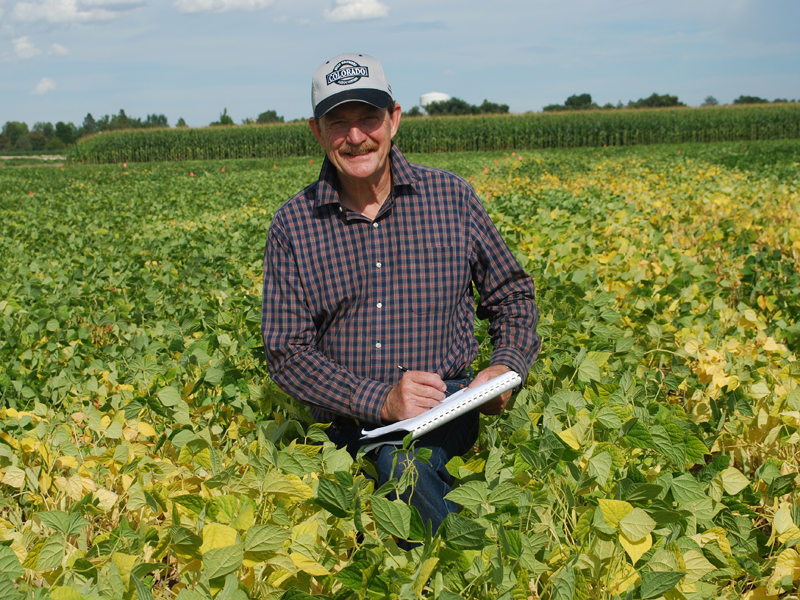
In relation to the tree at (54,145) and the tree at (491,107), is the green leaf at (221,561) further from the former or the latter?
the tree at (54,145)

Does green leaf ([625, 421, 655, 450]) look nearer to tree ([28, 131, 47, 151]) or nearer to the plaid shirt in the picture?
the plaid shirt

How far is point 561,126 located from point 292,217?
41370mm

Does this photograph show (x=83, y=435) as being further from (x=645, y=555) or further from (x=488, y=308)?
(x=645, y=555)

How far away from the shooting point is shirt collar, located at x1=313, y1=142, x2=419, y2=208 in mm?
2363

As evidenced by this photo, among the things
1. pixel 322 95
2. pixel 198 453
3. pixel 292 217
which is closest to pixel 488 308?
pixel 292 217

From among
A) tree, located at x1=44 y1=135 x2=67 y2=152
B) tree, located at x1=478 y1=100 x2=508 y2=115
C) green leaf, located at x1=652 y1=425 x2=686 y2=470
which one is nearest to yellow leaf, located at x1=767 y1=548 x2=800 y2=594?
green leaf, located at x1=652 y1=425 x2=686 y2=470

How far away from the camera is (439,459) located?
2.16m

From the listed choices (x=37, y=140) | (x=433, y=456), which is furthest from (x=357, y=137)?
(x=37, y=140)

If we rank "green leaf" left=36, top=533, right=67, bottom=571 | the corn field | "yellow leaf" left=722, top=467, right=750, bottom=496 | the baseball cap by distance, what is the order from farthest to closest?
the corn field → the baseball cap → "yellow leaf" left=722, top=467, right=750, bottom=496 → "green leaf" left=36, top=533, right=67, bottom=571

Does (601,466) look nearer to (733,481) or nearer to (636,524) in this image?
(636,524)

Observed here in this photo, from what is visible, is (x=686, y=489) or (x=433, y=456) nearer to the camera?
(x=686, y=489)

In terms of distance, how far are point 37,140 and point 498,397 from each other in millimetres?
122818

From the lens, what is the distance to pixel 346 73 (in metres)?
2.23

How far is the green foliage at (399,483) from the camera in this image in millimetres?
1310
